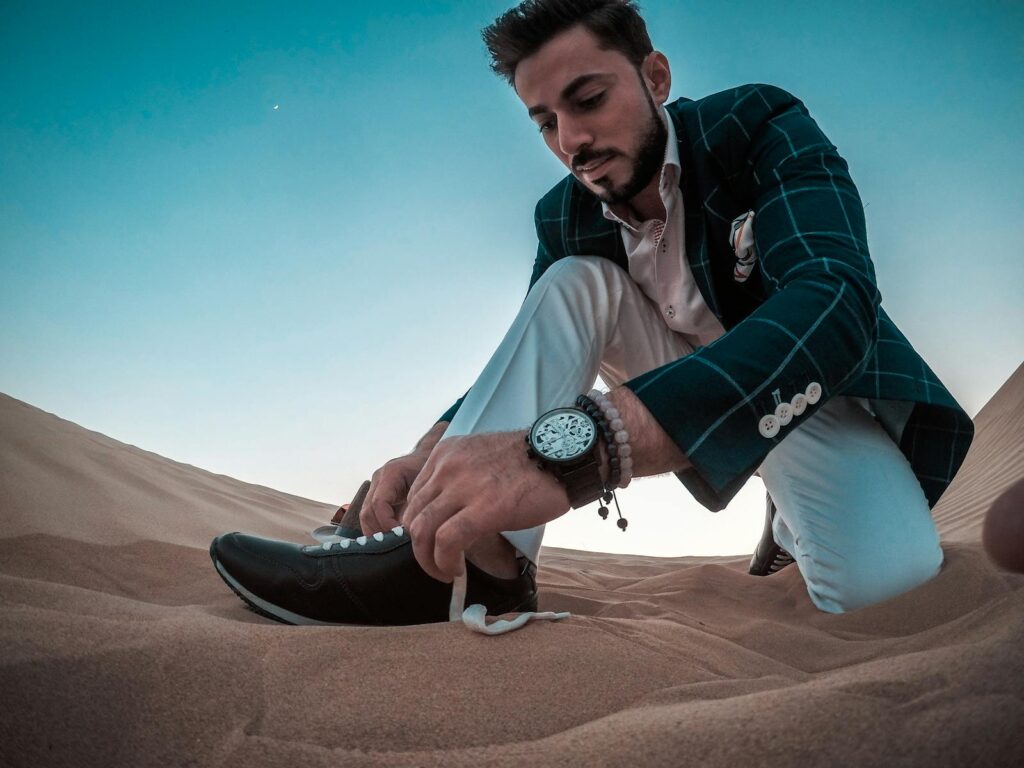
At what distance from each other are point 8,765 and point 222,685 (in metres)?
0.23

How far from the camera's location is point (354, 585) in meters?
1.24

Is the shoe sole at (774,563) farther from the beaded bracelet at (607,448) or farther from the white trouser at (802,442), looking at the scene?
the beaded bracelet at (607,448)

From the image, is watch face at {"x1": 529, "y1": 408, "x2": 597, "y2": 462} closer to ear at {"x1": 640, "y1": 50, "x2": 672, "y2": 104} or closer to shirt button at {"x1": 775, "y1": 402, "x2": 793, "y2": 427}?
shirt button at {"x1": 775, "y1": 402, "x2": 793, "y2": 427}

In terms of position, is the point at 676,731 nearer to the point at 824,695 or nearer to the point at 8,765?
the point at 824,695

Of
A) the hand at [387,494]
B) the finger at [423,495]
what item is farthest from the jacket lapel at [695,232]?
the finger at [423,495]

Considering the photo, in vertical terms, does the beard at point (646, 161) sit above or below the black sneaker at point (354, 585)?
above

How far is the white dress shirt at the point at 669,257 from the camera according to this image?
194 cm

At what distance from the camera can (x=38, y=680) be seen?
0.75 m

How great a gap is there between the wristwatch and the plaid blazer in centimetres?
12

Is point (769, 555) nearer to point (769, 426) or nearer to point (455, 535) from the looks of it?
point (769, 426)

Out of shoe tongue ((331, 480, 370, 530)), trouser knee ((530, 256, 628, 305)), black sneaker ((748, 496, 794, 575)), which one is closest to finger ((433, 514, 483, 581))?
shoe tongue ((331, 480, 370, 530))

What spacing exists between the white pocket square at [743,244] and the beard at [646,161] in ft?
1.16

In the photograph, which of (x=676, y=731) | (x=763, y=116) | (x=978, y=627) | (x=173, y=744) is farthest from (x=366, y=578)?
(x=763, y=116)

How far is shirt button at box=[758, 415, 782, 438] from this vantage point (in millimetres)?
1044
